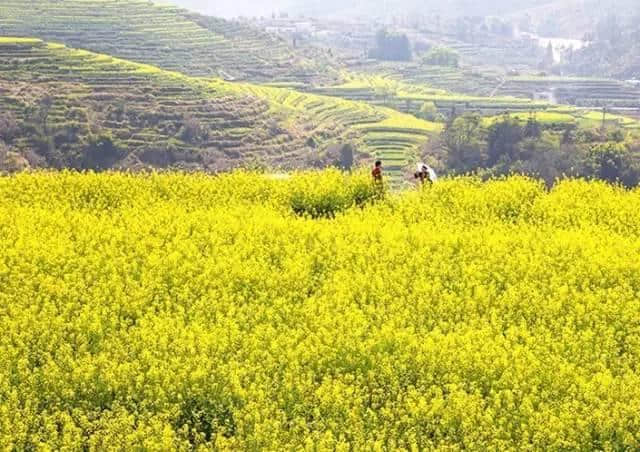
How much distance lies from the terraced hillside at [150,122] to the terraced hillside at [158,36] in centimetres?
2727

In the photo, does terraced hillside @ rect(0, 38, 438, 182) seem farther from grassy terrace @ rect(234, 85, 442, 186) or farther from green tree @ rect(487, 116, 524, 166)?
green tree @ rect(487, 116, 524, 166)

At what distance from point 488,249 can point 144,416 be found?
7.51m

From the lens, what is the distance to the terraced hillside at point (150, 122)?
87062 mm

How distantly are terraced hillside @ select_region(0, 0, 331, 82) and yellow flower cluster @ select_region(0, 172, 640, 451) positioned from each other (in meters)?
126

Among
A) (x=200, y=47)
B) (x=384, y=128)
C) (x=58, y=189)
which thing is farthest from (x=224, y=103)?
(x=58, y=189)

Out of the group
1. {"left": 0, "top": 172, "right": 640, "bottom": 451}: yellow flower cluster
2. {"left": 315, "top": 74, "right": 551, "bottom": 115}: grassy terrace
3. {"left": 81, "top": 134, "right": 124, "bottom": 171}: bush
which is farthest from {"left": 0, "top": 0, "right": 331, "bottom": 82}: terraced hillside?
{"left": 0, "top": 172, "right": 640, "bottom": 451}: yellow flower cluster

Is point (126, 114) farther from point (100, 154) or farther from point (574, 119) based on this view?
point (574, 119)

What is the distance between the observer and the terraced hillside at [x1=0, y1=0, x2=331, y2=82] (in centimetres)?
13888

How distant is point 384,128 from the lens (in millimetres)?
125438

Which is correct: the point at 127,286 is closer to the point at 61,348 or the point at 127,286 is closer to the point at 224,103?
the point at 61,348

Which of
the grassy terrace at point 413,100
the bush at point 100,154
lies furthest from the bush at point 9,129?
the grassy terrace at point 413,100

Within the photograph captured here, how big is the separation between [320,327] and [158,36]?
487ft

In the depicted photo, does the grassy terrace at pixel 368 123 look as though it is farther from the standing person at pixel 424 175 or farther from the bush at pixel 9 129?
the standing person at pixel 424 175

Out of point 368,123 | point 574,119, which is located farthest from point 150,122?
point 574,119
